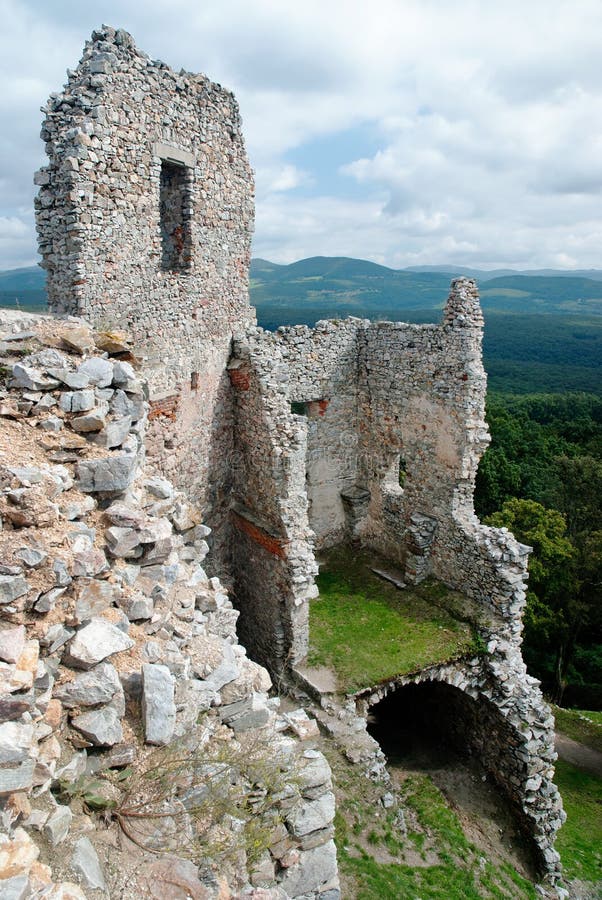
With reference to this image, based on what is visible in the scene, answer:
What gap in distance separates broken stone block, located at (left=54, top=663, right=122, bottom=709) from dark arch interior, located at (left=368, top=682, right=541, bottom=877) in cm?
951

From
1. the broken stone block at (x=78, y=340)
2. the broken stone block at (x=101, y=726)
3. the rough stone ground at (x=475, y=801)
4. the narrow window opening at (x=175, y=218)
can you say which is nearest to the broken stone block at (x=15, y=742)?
the broken stone block at (x=101, y=726)

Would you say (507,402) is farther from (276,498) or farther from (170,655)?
(170,655)

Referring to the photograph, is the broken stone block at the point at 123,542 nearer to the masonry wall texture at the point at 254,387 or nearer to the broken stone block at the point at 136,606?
the broken stone block at the point at 136,606

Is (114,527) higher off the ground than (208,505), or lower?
higher

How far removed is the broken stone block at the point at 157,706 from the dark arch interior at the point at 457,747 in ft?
30.0

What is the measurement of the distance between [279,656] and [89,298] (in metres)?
7.01

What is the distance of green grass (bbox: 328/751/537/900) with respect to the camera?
8344 mm

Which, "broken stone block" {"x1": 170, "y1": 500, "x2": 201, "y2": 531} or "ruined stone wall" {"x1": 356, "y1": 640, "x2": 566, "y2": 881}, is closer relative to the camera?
"broken stone block" {"x1": 170, "y1": 500, "x2": 201, "y2": 531}

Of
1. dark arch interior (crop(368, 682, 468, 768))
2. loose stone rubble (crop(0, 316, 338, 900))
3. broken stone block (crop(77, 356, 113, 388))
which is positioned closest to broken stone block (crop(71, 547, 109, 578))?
loose stone rubble (crop(0, 316, 338, 900))

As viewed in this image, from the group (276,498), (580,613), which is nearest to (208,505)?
(276,498)

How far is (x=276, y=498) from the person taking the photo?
36.9 feet

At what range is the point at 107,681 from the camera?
161 inches

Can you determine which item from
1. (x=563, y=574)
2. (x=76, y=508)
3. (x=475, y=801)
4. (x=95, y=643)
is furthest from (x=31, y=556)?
(x=563, y=574)

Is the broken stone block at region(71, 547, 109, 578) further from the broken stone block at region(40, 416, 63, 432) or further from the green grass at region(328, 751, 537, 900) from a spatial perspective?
the green grass at region(328, 751, 537, 900)
